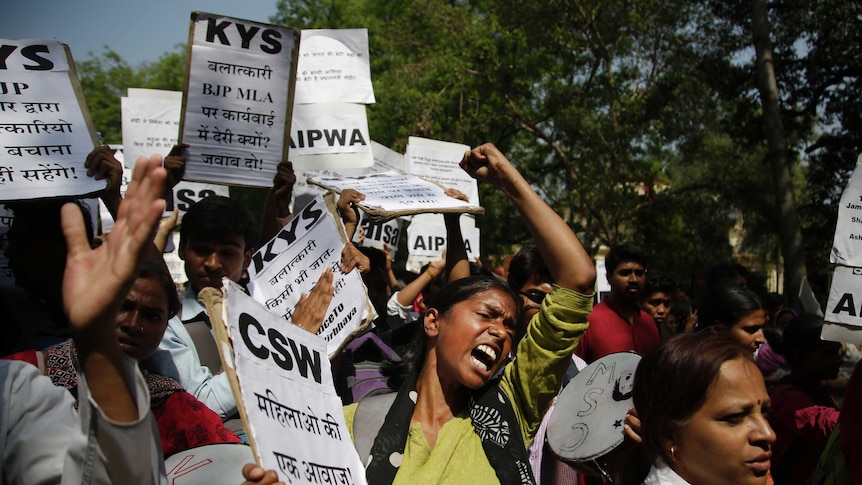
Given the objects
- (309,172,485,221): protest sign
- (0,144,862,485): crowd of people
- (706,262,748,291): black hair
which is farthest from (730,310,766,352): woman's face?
(706,262,748,291): black hair

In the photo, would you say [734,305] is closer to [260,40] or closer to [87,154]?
[260,40]

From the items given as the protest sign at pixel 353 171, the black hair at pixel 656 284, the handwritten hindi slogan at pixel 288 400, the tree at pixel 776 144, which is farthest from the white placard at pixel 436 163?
the tree at pixel 776 144

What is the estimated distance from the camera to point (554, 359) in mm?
2875

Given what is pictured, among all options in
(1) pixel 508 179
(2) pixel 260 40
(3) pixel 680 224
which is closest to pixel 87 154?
(2) pixel 260 40

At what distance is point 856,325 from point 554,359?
2.27m

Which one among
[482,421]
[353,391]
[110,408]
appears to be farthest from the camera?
[353,391]

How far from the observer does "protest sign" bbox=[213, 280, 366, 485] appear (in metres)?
2.03

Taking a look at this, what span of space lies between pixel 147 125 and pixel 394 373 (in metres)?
3.95

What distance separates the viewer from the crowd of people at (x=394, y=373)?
5.78ft

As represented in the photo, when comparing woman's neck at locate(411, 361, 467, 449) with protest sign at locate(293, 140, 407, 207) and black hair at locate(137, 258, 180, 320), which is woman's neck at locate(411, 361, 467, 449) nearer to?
black hair at locate(137, 258, 180, 320)

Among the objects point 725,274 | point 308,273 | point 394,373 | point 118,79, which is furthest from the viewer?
point 118,79

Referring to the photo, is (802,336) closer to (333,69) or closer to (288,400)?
(288,400)

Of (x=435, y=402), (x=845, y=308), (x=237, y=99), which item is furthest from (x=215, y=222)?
(x=845, y=308)

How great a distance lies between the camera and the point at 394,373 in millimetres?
3445
